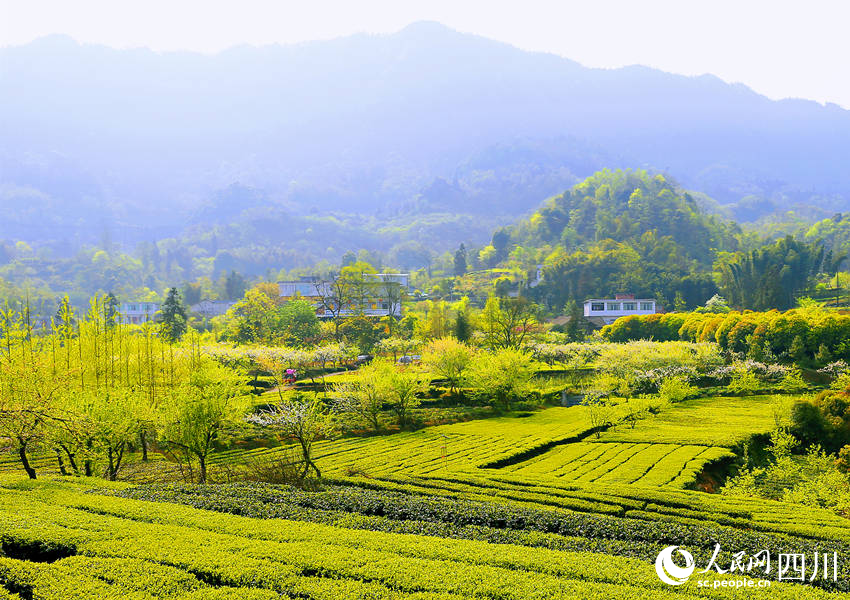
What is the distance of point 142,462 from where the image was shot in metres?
30.7

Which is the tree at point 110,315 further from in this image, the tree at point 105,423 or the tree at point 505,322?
the tree at point 505,322

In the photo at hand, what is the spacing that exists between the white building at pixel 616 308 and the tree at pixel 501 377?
181ft

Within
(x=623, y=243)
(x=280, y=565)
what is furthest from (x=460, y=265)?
(x=280, y=565)

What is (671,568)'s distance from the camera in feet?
38.3

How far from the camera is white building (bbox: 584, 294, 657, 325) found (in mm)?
98250

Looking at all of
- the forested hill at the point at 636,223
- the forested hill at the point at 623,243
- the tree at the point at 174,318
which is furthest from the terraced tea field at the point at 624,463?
the forested hill at the point at 636,223

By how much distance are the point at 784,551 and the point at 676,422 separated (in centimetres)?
2699

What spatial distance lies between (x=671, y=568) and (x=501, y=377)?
3382 centimetres

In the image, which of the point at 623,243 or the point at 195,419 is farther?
the point at 623,243

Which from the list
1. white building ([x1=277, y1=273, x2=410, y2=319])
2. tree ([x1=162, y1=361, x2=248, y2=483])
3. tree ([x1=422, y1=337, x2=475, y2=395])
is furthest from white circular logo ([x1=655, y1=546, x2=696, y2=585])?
white building ([x1=277, y1=273, x2=410, y2=319])

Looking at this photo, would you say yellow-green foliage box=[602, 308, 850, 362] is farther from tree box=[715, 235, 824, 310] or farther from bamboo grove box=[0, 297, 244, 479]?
bamboo grove box=[0, 297, 244, 479]

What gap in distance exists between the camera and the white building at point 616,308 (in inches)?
3868

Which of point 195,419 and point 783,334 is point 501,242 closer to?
point 783,334

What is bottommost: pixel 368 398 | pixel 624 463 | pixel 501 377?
pixel 624 463
